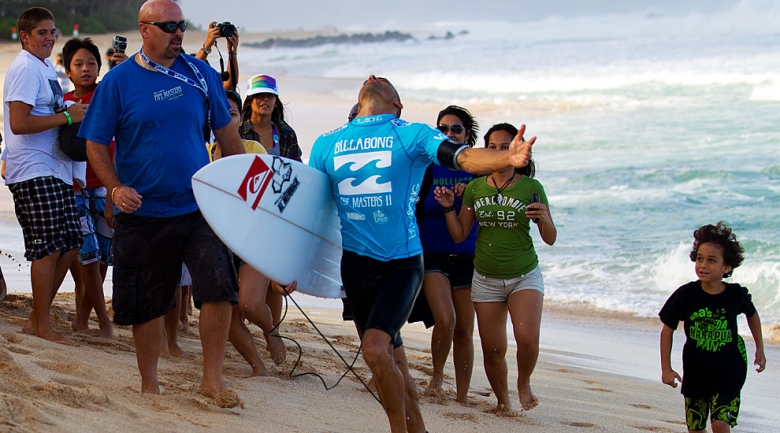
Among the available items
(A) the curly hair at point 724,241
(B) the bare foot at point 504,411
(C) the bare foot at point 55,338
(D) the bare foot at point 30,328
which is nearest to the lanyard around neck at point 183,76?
(C) the bare foot at point 55,338

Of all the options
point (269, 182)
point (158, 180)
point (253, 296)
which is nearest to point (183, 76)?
point (158, 180)

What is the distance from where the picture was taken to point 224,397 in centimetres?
442

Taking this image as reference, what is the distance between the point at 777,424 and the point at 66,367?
421cm

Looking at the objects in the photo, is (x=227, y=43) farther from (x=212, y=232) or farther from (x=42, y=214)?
(x=212, y=232)

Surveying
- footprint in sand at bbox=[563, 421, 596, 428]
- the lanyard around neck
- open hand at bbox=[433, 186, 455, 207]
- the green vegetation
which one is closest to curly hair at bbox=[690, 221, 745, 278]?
footprint in sand at bbox=[563, 421, 596, 428]

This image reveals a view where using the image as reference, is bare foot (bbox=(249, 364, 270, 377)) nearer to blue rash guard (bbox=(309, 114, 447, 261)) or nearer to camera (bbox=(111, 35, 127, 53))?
blue rash guard (bbox=(309, 114, 447, 261))

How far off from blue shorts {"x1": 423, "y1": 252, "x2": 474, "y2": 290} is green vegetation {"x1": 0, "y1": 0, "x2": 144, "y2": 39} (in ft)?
158

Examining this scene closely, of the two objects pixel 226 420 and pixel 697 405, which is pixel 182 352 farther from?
pixel 697 405

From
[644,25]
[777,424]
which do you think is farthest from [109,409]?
[644,25]

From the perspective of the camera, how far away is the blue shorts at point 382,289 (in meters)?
4.13

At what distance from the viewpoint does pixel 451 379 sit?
6.32 m

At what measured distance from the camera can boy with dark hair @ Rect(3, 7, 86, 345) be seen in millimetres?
5445

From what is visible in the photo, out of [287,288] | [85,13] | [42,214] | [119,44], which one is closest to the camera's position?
[287,288]

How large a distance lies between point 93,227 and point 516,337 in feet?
9.03
